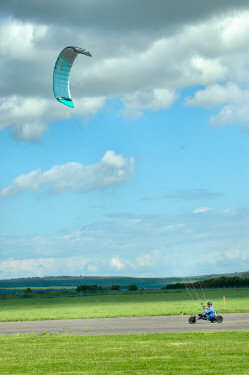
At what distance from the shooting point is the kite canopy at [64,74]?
27397 mm

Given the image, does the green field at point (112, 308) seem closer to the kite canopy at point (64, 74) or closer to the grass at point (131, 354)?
the grass at point (131, 354)

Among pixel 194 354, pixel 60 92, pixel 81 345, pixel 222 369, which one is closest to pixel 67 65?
pixel 60 92

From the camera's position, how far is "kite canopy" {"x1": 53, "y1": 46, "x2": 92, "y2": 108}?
2740cm

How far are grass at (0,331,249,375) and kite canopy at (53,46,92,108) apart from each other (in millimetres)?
11257

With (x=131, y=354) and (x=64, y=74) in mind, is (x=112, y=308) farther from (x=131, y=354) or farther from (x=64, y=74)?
(x=131, y=354)

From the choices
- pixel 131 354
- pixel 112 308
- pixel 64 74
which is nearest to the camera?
pixel 131 354

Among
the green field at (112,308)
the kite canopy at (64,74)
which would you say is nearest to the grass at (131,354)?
the kite canopy at (64,74)

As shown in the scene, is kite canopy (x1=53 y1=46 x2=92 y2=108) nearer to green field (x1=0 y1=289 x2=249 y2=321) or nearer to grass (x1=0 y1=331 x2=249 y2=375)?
grass (x1=0 y1=331 x2=249 y2=375)

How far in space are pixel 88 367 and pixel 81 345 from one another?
6170 mm

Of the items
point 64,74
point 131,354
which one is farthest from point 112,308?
point 131,354

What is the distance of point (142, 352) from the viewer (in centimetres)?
2027

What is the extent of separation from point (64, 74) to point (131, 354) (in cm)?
1472

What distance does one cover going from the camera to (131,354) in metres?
19.8

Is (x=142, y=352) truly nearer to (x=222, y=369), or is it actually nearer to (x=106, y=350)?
(x=106, y=350)
